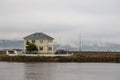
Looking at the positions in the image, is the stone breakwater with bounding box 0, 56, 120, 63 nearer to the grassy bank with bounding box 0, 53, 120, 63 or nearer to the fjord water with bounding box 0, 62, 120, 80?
the grassy bank with bounding box 0, 53, 120, 63

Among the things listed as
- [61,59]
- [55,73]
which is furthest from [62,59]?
[55,73]

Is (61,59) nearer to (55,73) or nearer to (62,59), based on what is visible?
(62,59)

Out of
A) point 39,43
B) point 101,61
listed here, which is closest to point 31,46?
point 39,43

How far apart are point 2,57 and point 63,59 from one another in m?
14.9

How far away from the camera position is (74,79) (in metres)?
46.2

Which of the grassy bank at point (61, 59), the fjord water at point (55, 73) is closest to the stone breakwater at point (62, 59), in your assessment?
the grassy bank at point (61, 59)

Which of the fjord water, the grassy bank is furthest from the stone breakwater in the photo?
the fjord water

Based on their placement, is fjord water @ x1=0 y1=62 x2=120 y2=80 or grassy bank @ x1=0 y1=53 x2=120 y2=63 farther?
grassy bank @ x1=0 y1=53 x2=120 y2=63

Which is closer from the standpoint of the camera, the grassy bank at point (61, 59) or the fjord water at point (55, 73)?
the fjord water at point (55, 73)

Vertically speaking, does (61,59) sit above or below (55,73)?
above

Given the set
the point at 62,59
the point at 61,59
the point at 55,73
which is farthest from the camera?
the point at 62,59

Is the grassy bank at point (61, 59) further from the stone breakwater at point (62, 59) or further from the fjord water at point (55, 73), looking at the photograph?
the fjord water at point (55, 73)

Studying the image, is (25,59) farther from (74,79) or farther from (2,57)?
(74,79)

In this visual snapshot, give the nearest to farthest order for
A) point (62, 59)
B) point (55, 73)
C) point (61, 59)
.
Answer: point (55, 73)
point (61, 59)
point (62, 59)
